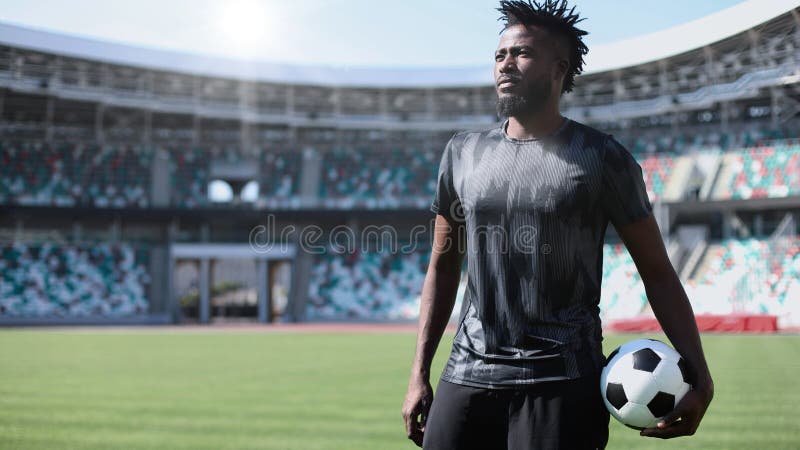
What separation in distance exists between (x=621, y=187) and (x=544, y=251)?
1.15ft

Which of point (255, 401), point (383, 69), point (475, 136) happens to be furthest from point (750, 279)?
point (475, 136)

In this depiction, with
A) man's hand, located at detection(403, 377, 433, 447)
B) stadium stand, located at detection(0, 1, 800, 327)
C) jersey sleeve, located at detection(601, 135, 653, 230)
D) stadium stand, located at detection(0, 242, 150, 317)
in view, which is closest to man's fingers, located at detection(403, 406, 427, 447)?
man's hand, located at detection(403, 377, 433, 447)

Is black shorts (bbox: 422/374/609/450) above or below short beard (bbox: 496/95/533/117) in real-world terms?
below

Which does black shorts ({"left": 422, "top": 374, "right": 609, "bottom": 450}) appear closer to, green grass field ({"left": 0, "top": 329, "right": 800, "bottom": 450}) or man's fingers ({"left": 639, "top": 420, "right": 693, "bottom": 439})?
man's fingers ({"left": 639, "top": 420, "right": 693, "bottom": 439})

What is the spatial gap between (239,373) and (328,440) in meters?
6.84

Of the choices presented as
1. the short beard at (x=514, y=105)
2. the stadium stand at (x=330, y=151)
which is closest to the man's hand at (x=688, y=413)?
the short beard at (x=514, y=105)

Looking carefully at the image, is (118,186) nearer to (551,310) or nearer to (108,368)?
(108,368)

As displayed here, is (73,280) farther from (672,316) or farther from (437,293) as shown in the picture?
(672,316)

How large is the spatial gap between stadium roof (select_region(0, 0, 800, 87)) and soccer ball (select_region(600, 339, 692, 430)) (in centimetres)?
3276

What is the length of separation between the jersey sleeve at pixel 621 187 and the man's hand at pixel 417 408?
3.10 feet

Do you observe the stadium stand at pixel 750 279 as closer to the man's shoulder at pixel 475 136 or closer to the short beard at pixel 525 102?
the man's shoulder at pixel 475 136

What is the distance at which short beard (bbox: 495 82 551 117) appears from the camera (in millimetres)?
2787

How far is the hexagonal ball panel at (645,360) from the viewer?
2.81 m

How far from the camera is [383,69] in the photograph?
4419 centimetres
